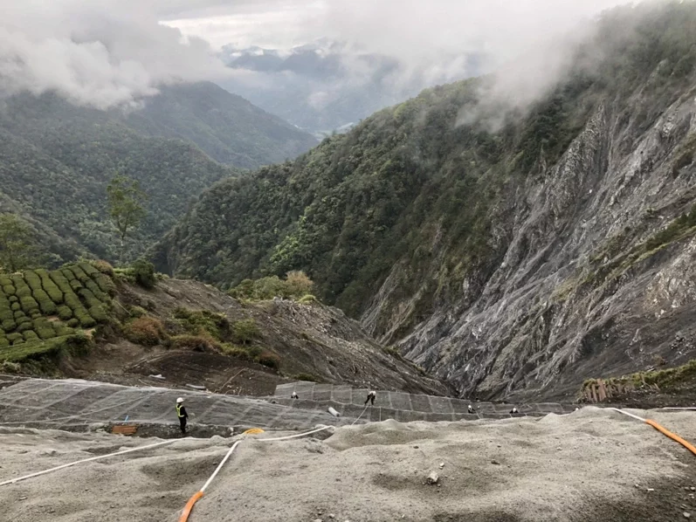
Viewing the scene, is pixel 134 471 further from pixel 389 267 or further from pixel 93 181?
pixel 93 181

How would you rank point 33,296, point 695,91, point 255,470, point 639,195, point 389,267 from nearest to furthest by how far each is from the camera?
point 255,470 < point 33,296 < point 639,195 < point 695,91 < point 389,267

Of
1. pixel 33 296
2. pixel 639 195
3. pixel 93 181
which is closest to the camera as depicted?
pixel 33 296

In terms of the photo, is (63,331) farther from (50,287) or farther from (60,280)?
(60,280)

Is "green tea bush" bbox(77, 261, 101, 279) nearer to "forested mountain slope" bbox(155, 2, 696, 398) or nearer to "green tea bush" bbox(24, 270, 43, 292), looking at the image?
"green tea bush" bbox(24, 270, 43, 292)

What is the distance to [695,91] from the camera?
146 feet

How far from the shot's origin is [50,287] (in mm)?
29094

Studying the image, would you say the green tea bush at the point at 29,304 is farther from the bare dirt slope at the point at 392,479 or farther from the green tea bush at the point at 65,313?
the bare dirt slope at the point at 392,479

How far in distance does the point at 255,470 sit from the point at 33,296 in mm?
23535

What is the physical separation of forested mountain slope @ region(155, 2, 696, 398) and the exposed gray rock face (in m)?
0.15

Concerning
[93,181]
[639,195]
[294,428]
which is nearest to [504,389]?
A: [639,195]

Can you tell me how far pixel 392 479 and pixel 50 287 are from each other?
2622cm

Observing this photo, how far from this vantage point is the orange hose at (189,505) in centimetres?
809

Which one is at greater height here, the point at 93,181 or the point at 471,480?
the point at 93,181

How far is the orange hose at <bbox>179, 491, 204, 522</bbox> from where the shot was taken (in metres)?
8.09
